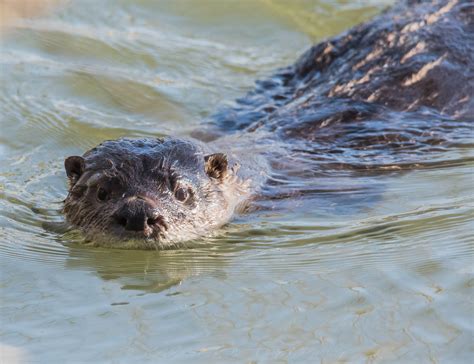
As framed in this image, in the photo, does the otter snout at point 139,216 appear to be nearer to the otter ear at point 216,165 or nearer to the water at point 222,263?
the water at point 222,263

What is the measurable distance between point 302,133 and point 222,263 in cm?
206

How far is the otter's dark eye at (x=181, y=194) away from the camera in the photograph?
17.6 ft

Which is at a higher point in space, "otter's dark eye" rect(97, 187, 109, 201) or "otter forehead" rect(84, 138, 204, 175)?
"otter forehead" rect(84, 138, 204, 175)

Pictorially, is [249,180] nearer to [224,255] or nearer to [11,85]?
[224,255]

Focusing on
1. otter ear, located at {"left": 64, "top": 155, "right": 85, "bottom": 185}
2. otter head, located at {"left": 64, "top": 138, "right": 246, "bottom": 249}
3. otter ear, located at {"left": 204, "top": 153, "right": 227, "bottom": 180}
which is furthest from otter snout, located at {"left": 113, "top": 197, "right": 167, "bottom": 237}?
otter ear, located at {"left": 204, "top": 153, "right": 227, "bottom": 180}

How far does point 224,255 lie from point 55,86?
3.85 m

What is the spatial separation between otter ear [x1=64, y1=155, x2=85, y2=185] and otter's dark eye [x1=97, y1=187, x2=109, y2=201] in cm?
26

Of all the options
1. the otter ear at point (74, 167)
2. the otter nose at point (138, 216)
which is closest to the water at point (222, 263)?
the otter nose at point (138, 216)

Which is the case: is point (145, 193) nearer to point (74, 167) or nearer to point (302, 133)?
point (74, 167)

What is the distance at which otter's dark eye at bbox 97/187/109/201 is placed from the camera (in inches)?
209

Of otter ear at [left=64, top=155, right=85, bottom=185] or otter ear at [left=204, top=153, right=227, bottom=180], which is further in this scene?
otter ear at [left=204, top=153, right=227, bottom=180]

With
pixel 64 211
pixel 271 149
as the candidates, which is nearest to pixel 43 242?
pixel 64 211

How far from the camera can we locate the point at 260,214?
5.94 meters

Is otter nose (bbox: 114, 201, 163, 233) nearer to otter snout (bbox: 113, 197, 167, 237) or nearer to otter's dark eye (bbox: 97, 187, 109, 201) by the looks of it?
otter snout (bbox: 113, 197, 167, 237)
